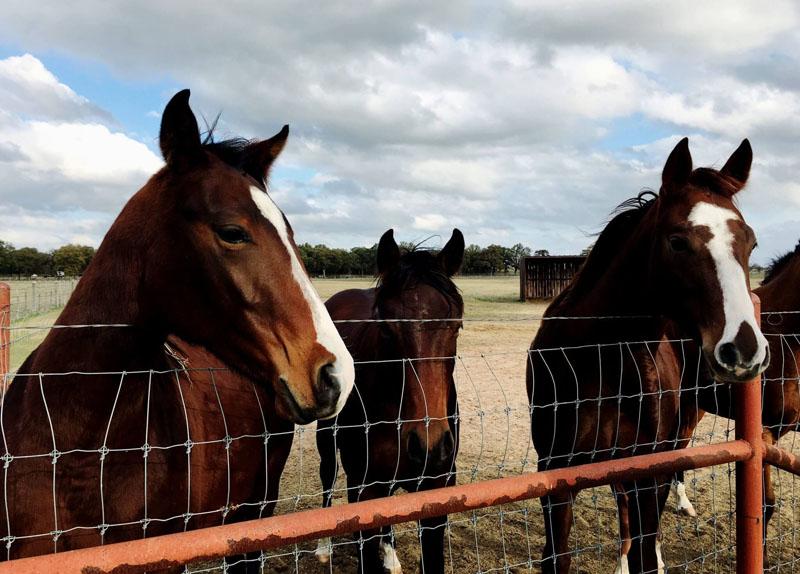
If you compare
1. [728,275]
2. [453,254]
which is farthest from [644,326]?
[453,254]

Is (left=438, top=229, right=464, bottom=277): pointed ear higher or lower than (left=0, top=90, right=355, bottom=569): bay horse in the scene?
higher

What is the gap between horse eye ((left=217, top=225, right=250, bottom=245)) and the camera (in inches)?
71.9

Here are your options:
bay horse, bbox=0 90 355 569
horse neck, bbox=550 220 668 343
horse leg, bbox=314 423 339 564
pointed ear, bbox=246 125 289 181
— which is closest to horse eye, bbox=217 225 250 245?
bay horse, bbox=0 90 355 569

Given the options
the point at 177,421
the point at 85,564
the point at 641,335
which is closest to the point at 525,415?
the point at 641,335

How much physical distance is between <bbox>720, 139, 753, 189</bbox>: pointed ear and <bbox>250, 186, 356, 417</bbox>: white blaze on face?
244 cm

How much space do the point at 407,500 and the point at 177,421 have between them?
101 centimetres

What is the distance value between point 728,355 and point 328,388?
5.78ft

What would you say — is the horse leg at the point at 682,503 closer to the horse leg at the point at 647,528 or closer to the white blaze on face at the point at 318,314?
the horse leg at the point at 647,528

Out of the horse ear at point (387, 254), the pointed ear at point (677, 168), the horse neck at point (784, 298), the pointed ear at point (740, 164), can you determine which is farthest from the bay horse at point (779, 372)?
the horse ear at point (387, 254)

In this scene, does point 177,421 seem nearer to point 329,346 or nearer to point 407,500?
point 329,346

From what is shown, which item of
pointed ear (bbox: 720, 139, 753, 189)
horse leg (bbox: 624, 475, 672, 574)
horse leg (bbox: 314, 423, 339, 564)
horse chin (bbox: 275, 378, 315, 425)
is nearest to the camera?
horse chin (bbox: 275, 378, 315, 425)

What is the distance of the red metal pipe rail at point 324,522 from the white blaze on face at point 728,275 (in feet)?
1.76

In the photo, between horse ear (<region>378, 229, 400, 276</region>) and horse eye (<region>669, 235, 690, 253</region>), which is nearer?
horse eye (<region>669, 235, 690, 253</region>)

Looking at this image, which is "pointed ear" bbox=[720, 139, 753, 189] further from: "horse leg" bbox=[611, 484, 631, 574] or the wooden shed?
the wooden shed
